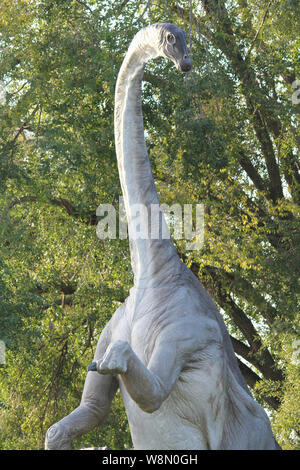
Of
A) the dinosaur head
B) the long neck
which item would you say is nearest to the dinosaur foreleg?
the long neck

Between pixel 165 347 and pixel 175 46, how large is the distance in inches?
54.2

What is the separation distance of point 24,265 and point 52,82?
8.91ft

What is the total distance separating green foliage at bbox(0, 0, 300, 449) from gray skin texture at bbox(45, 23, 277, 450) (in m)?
6.20

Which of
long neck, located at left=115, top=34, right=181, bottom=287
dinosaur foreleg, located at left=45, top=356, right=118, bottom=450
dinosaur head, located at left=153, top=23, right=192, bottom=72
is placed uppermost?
dinosaur head, located at left=153, top=23, right=192, bottom=72

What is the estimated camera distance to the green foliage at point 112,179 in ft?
37.1

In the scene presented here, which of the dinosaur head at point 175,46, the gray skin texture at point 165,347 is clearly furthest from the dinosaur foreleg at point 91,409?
the dinosaur head at point 175,46

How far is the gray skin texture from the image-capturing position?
392 centimetres

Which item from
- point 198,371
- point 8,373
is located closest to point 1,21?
point 8,373

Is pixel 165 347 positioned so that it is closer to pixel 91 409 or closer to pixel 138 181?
pixel 91 409

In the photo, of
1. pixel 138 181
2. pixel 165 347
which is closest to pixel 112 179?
pixel 138 181

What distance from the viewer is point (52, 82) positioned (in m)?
12.6

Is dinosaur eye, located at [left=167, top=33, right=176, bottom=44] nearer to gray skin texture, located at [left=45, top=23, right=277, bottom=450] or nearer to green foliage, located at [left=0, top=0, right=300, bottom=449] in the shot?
gray skin texture, located at [left=45, top=23, right=277, bottom=450]

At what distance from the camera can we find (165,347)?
388 centimetres

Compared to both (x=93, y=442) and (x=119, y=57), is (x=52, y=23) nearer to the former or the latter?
(x=119, y=57)
